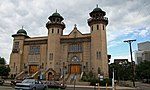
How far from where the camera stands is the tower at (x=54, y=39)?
160ft

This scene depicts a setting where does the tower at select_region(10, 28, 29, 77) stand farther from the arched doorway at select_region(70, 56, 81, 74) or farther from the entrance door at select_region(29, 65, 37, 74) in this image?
the arched doorway at select_region(70, 56, 81, 74)

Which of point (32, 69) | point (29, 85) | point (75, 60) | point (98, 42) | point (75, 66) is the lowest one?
point (29, 85)

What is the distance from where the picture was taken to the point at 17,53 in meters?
53.2

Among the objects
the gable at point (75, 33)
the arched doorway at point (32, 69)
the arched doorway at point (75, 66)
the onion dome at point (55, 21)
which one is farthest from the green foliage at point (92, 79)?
the onion dome at point (55, 21)

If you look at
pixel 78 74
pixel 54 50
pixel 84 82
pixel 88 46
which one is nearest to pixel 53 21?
pixel 54 50

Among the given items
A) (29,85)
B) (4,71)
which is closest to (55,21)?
(4,71)

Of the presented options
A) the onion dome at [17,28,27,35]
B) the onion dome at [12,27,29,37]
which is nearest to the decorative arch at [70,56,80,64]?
the onion dome at [12,27,29,37]

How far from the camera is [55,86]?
94.5 ft

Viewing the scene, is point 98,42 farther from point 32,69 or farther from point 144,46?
point 144,46

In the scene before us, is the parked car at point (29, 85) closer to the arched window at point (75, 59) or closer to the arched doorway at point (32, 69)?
the arched window at point (75, 59)

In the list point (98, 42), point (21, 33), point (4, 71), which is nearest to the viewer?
point (98, 42)

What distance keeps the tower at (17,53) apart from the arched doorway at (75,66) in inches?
612

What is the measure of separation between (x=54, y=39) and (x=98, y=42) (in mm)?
12372

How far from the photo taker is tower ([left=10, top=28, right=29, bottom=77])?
172ft
